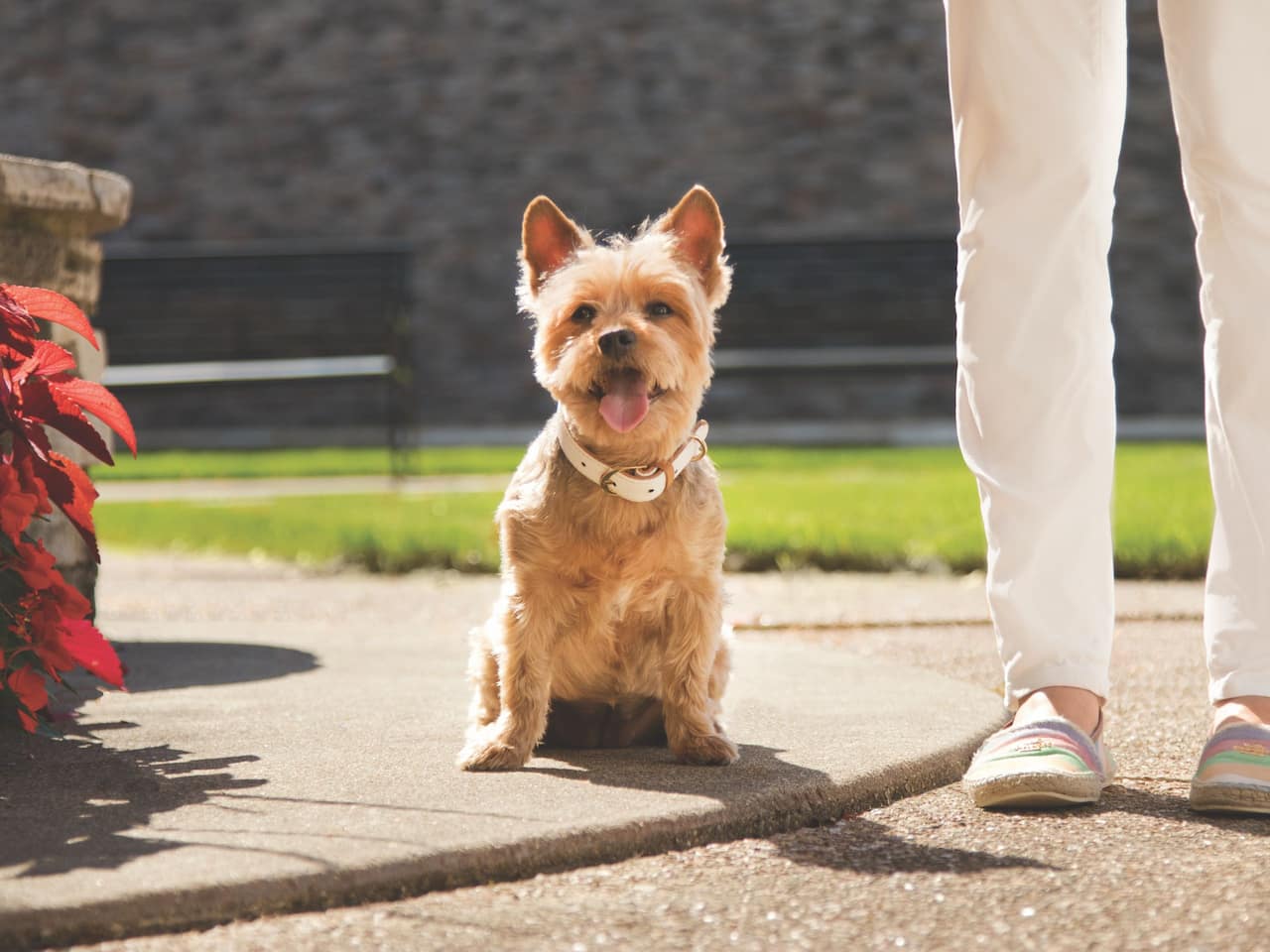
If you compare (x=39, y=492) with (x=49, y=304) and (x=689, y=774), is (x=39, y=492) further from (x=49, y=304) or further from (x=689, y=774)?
(x=689, y=774)

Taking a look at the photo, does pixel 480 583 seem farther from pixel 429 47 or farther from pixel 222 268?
pixel 429 47

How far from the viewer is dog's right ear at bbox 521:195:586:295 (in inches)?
127

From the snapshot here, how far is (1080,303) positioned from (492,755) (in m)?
1.35

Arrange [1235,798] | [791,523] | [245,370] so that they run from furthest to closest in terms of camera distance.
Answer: [245,370] < [791,523] < [1235,798]

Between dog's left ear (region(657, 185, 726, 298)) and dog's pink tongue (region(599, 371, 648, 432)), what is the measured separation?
34 cm

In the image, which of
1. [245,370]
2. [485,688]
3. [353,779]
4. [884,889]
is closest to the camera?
[884,889]

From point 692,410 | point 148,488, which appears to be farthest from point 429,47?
point 692,410

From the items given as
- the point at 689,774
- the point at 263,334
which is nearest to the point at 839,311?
the point at 263,334

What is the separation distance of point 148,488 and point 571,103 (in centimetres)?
626

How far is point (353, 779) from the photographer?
276 cm

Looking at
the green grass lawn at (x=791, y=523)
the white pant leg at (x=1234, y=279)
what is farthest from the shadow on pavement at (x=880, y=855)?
the green grass lawn at (x=791, y=523)

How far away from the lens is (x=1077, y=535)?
9.37 feet

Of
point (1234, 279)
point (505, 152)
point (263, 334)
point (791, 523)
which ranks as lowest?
point (791, 523)

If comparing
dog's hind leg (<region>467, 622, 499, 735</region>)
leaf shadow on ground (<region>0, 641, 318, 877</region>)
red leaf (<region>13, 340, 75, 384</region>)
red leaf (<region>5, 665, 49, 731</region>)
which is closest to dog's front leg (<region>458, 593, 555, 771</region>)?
dog's hind leg (<region>467, 622, 499, 735</region>)
